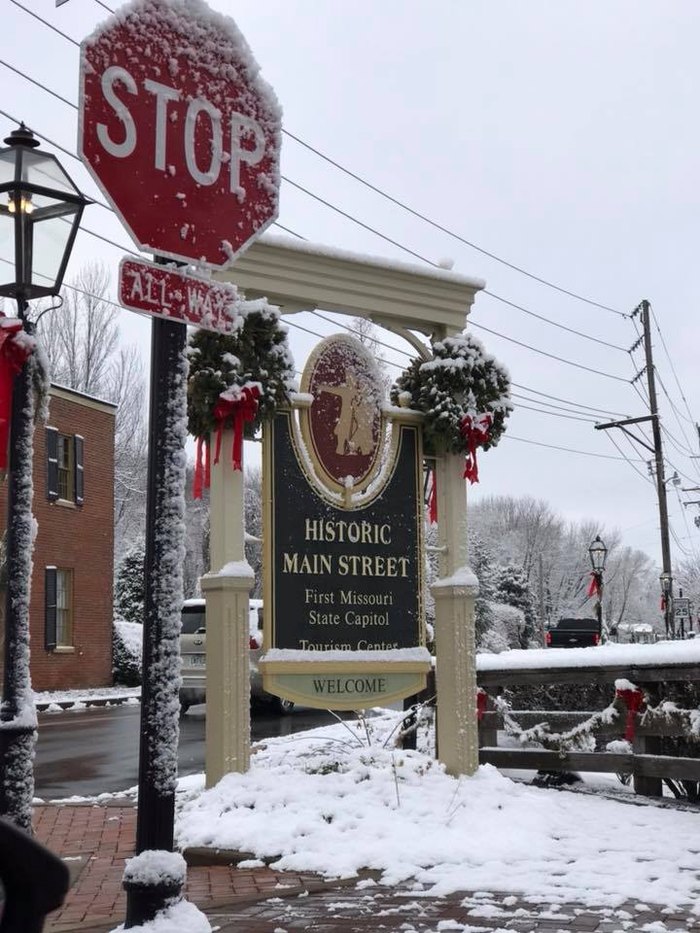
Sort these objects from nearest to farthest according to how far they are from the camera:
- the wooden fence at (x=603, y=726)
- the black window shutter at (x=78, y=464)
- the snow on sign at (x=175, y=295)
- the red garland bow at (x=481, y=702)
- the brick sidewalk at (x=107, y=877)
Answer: the snow on sign at (x=175, y=295) < the brick sidewalk at (x=107, y=877) < the wooden fence at (x=603, y=726) < the red garland bow at (x=481, y=702) < the black window shutter at (x=78, y=464)

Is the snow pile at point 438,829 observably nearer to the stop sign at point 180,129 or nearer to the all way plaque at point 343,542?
the all way plaque at point 343,542

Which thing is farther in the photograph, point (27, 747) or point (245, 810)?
point (245, 810)

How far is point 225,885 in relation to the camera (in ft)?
20.4

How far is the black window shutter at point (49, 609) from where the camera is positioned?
25.7 metres

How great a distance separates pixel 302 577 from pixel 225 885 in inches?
106

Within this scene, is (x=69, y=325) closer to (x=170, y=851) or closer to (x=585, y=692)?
(x=585, y=692)

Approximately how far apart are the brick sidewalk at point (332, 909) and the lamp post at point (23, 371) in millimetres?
762

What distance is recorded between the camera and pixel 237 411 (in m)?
7.93

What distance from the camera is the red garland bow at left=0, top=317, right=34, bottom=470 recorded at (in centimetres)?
641

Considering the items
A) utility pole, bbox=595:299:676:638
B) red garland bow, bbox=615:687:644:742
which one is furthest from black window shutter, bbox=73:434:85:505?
red garland bow, bbox=615:687:644:742

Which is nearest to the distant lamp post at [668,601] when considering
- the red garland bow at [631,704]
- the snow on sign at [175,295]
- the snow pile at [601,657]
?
the snow pile at [601,657]

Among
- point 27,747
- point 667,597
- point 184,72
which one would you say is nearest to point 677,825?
point 27,747

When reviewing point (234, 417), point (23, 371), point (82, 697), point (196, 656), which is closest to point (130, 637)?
point (82, 697)

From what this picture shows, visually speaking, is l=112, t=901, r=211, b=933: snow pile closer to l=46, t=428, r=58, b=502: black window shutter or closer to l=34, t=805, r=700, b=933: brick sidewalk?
l=34, t=805, r=700, b=933: brick sidewalk
